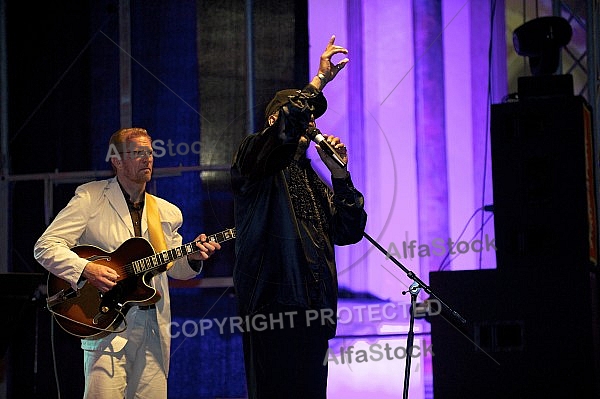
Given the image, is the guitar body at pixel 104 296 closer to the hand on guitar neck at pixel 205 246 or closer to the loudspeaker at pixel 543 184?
the hand on guitar neck at pixel 205 246

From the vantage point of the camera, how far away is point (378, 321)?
537 cm

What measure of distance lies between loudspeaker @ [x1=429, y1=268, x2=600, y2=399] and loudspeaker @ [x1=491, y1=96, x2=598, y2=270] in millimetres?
110

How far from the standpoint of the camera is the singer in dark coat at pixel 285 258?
2699 mm

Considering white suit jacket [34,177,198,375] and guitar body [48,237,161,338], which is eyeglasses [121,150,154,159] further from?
guitar body [48,237,161,338]

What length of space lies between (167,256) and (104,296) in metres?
0.34

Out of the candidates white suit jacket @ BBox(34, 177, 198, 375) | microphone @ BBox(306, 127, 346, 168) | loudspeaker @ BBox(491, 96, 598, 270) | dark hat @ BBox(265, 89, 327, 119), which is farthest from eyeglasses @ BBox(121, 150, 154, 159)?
loudspeaker @ BBox(491, 96, 598, 270)

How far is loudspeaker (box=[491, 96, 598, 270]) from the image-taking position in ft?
13.3

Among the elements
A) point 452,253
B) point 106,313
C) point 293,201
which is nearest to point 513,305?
point 452,253

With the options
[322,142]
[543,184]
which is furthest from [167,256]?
[543,184]

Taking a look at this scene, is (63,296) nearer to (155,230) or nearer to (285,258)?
(155,230)

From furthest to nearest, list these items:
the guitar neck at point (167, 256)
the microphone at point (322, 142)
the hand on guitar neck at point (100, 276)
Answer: the guitar neck at point (167, 256), the hand on guitar neck at point (100, 276), the microphone at point (322, 142)

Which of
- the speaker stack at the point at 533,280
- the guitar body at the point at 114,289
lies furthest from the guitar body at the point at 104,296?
the speaker stack at the point at 533,280

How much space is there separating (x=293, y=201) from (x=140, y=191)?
1406mm

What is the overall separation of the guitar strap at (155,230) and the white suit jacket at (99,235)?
1.0 inches
